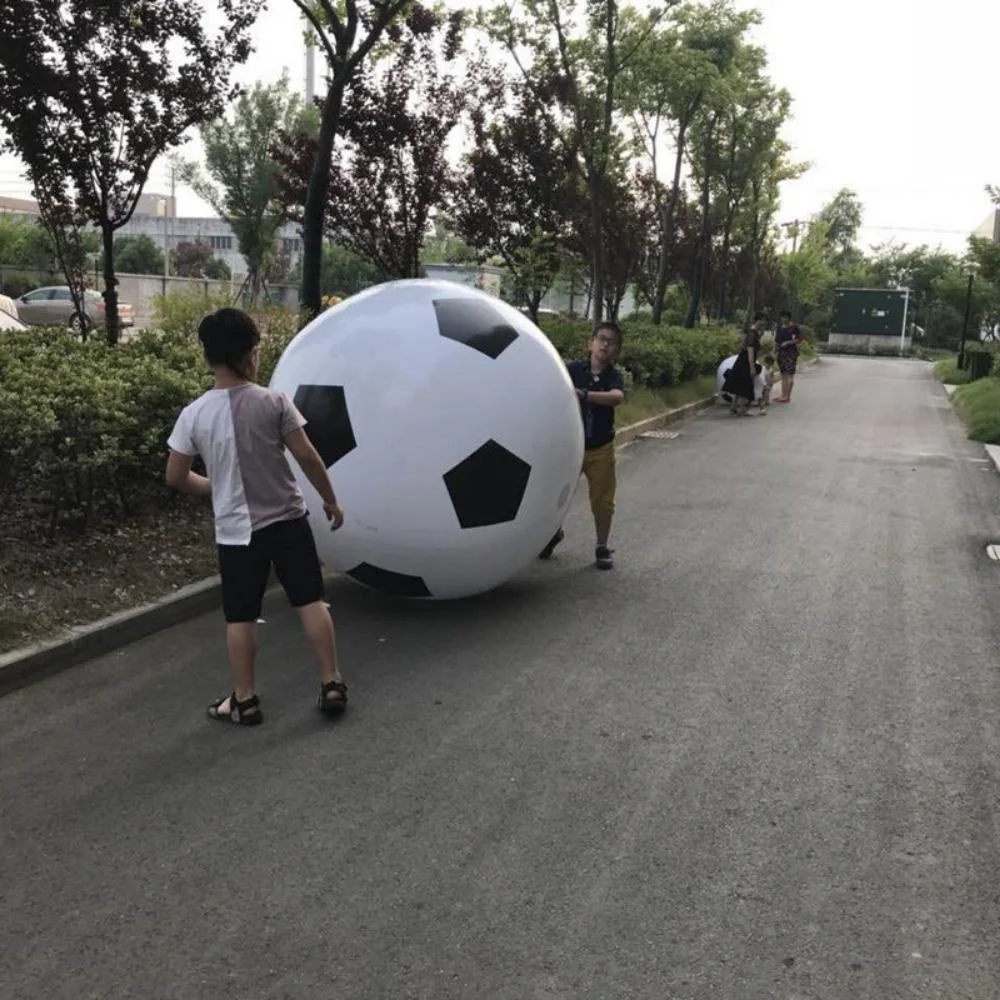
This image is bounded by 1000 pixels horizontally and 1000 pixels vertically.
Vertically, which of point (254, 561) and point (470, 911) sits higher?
point (254, 561)

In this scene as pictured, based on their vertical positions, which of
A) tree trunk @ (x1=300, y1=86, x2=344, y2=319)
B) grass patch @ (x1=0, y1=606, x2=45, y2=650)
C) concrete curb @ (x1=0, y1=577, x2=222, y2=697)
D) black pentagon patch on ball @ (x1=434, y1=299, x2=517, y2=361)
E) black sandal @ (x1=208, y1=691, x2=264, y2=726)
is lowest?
black sandal @ (x1=208, y1=691, x2=264, y2=726)

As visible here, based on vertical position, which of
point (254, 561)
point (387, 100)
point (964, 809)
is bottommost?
point (964, 809)

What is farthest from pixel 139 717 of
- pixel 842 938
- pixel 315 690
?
pixel 842 938

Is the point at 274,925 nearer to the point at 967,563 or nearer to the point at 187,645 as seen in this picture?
the point at 187,645

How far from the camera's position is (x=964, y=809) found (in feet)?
11.5

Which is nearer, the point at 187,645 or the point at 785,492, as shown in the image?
the point at 187,645

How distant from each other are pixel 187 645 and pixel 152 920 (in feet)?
7.54

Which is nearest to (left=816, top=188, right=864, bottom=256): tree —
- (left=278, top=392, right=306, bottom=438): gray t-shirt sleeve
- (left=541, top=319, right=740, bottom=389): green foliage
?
(left=541, top=319, right=740, bottom=389): green foliage

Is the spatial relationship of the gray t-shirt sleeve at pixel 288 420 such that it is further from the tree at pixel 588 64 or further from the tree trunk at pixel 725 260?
the tree trunk at pixel 725 260

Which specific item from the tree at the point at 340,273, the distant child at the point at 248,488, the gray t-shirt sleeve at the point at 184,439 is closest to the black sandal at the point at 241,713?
the distant child at the point at 248,488

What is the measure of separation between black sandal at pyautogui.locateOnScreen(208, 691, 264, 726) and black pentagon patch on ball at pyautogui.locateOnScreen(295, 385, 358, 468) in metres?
1.31

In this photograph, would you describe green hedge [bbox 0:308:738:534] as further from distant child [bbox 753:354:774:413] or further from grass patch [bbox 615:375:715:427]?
distant child [bbox 753:354:774:413]

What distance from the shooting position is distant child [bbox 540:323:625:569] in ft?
20.5

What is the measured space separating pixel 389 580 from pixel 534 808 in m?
2.02
